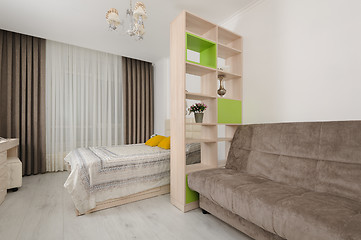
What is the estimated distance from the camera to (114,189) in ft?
7.23

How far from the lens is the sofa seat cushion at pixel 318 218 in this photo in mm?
894

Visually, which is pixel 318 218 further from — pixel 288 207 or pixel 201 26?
pixel 201 26

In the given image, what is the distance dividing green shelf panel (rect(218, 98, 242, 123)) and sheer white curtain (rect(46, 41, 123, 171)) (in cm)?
311

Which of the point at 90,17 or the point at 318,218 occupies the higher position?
the point at 90,17

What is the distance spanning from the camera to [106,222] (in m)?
1.86

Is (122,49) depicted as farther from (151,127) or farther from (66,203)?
(66,203)

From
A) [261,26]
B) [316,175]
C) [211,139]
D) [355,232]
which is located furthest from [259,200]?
[261,26]

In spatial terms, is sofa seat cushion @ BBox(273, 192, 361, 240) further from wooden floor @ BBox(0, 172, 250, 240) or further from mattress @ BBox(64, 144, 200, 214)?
mattress @ BBox(64, 144, 200, 214)

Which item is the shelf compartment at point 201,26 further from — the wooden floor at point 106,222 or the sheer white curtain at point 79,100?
the sheer white curtain at point 79,100

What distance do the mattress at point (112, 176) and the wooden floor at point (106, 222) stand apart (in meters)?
0.17

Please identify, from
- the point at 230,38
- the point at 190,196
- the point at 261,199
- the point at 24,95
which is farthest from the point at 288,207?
the point at 24,95

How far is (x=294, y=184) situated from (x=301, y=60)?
4.62 feet

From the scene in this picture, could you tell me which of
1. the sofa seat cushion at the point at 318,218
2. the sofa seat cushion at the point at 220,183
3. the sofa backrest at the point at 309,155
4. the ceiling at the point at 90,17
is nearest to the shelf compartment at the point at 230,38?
the ceiling at the point at 90,17

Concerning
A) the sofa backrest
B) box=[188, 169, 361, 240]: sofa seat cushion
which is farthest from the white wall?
box=[188, 169, 361, 240]: sofa seat cushion
